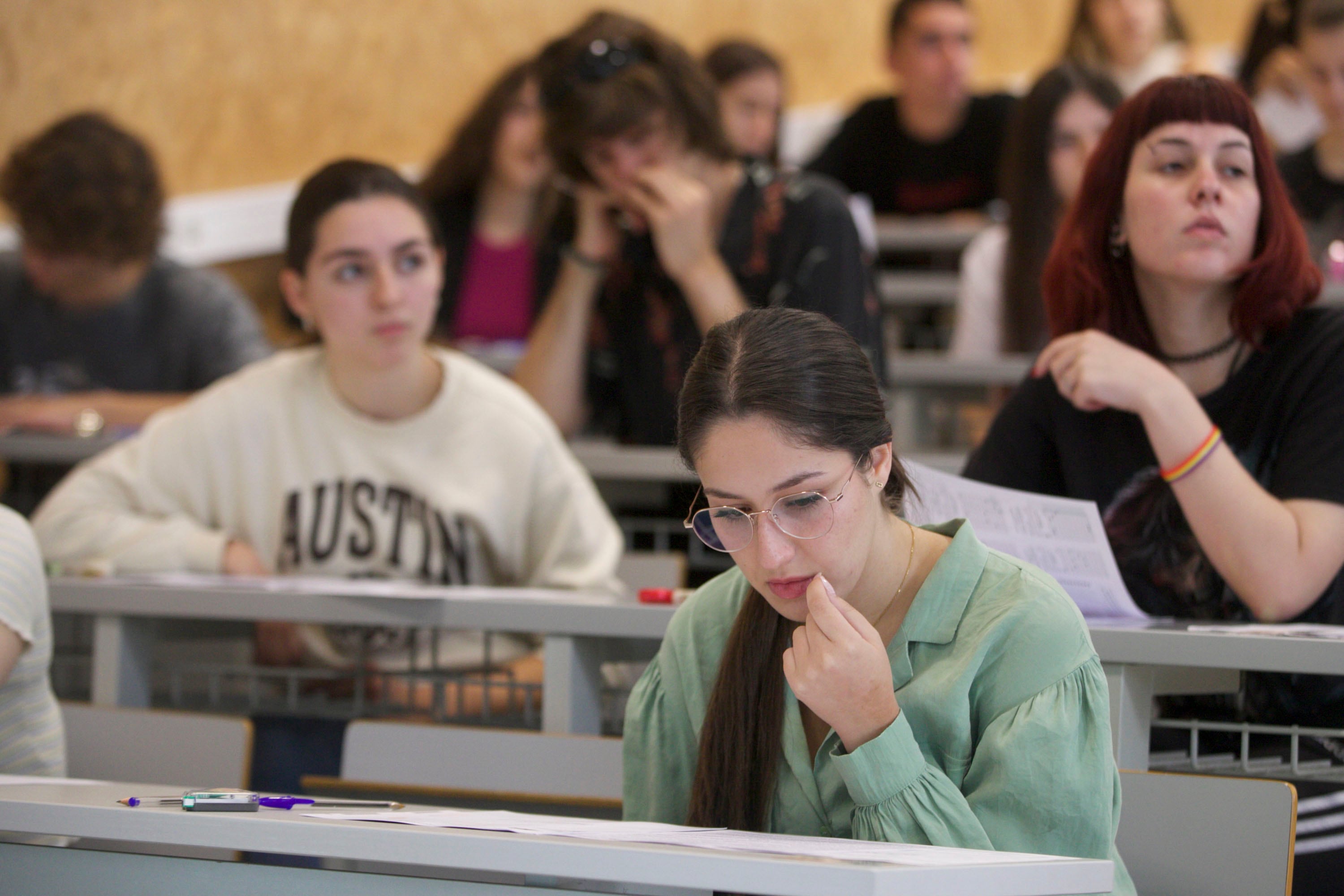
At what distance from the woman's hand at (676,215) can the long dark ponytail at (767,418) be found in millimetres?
1356

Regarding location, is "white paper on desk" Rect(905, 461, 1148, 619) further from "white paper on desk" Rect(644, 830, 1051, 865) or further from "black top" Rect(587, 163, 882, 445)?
"black top" Rect(587, 163, 882, 445)

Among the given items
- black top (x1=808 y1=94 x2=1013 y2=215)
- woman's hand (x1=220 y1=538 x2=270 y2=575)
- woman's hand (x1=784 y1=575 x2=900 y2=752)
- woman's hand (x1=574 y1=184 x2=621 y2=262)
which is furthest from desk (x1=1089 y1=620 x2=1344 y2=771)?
black top (x1=808 y1=94 x2=1013 y2=215)

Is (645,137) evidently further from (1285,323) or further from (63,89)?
(63,89)

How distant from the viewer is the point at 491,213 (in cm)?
402

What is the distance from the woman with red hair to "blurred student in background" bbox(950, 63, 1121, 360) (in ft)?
4.82

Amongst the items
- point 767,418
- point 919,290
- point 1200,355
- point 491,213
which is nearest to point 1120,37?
point 919,290

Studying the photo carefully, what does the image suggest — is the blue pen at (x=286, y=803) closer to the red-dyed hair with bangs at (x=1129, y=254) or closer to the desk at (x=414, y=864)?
the desk at (x=414, y=864)

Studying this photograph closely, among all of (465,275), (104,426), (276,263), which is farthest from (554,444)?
(276,263)

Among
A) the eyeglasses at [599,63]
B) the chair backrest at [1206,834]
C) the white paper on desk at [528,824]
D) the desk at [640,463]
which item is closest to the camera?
the white paper on desk at [528,824]

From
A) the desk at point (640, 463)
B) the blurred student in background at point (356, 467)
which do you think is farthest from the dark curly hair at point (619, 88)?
the desk at point (640, 463)

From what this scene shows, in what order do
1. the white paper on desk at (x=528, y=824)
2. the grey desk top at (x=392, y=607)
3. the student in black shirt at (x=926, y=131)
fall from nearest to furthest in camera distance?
the white paper on desk at (x=528, y=824) < the grey desk top at (x=392, y=607) < the student in black shirt at (x=926, y=131)

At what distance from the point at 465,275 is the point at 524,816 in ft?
9.44

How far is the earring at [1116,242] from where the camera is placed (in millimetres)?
1939

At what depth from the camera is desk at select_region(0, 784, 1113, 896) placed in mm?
969
